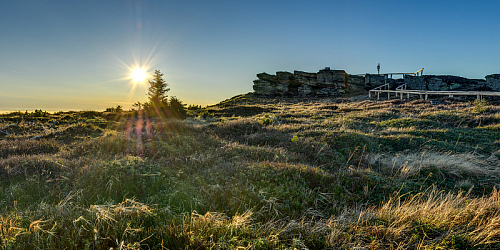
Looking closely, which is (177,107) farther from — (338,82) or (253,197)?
(338,82)

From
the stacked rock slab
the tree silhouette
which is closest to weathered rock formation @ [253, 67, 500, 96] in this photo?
the stacked rock slab

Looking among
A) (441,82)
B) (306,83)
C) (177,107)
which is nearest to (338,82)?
(306,83)

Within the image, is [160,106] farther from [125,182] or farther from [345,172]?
[345,172]

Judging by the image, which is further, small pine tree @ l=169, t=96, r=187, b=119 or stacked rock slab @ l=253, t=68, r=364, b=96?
stacked rock slab @ l=253, t=68, r=364, b=96

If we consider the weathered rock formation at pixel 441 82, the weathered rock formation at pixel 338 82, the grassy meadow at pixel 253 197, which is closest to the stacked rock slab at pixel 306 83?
the weathered rock formation at pixel 338 82

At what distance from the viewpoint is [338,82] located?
166ft

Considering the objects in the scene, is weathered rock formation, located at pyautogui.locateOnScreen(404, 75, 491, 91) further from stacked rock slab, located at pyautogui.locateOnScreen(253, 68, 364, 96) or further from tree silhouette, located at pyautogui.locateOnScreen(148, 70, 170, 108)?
tree silhouette, located at pyautogui.locateOnScreen(148, 70, 170, 108)

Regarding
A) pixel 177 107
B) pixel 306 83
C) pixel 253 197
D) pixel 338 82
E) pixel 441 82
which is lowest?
pixel 253 197

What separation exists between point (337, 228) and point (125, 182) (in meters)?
4.26

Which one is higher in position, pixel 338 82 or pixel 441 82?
pixel 338 82

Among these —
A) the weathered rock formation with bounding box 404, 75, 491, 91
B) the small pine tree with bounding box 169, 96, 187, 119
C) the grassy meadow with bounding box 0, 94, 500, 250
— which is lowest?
the grassy meadow with bounding box 0, 94, 500, 250

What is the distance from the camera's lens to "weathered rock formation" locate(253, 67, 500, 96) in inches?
1575

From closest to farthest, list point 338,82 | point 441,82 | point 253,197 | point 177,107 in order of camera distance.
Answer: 1. point 253,197
2. point 177,107
3. point 441,82
4. point 338,82

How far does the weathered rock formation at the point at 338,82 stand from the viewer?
4000 cm
